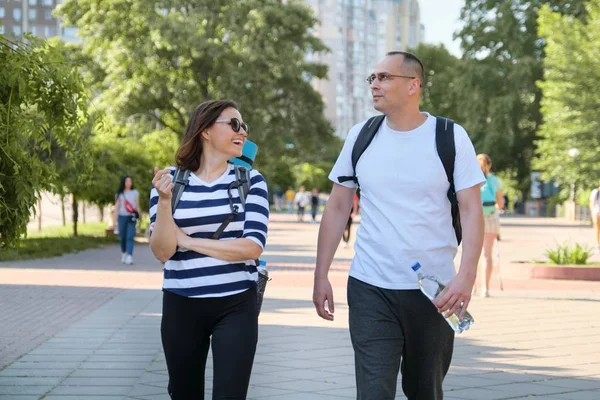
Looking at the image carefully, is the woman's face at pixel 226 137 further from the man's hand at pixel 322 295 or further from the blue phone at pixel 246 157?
the man's hand at pixel 322 295

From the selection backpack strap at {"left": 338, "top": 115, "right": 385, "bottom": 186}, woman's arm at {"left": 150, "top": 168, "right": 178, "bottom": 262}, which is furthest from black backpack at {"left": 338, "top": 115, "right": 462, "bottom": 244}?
woman's arm at {"left": 150, "top": 168, "right": 178, "bottom": 262}

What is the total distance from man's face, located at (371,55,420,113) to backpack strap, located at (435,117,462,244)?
0.58 feet

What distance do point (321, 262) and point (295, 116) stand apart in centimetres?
4711

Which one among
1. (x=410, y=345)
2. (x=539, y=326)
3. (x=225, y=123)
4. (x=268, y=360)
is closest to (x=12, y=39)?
(x=268, y=360)

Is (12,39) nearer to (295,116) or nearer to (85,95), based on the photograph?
(85,95)

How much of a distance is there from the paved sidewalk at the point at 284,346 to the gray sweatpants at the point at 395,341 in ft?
8.85

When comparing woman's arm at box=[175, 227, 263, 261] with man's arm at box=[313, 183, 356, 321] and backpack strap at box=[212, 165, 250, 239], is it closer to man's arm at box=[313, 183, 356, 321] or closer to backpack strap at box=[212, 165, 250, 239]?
backpack strap at box=[212, 165, 250, 239]

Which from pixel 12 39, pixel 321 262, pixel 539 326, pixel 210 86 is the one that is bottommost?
pixel 539 326

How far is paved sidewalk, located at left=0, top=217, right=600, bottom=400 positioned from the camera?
7.90 metres

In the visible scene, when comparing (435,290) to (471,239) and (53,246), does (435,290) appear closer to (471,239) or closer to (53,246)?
(471,239)

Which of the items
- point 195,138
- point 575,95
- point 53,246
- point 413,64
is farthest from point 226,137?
point 575,95

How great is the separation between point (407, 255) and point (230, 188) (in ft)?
2.45

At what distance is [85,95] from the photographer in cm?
804

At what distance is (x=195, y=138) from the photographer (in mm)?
5004
